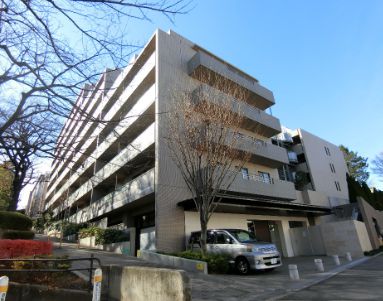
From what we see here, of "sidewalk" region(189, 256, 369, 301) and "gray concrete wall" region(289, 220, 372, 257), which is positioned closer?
"sidewalk" region(189, 256, 369, 301)

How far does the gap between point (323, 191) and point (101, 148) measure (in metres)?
23.7

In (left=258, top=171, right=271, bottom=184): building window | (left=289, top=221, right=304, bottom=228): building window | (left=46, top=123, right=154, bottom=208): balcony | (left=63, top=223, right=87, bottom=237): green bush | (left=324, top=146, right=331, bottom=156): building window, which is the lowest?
(left=289, top=221, right=304, bottom=228): building window

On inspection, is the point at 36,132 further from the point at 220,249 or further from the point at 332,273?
the point at 332,273

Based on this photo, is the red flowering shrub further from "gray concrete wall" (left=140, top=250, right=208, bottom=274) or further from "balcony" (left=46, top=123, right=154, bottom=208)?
"gray concrete wall" (left=140, top=250, right=208, bottom=274)

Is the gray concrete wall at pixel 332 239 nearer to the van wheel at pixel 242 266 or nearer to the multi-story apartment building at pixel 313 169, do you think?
the multi-story apartment building at pixel 313 169

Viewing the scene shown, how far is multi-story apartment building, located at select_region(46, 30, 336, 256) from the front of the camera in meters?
15.8

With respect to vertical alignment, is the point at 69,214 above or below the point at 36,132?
above

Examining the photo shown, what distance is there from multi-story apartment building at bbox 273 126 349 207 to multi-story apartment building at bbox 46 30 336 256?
554 cm

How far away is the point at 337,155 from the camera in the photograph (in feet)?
123

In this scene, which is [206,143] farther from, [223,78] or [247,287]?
[223,78]

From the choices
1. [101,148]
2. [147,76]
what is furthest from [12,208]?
[147,76]

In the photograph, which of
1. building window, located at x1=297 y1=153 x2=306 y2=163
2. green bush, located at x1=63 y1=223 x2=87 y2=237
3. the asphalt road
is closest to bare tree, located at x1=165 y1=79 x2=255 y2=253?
the asphalt road

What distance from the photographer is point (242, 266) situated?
11484 mm

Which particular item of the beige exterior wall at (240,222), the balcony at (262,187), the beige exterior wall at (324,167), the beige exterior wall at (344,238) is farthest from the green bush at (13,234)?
the beige exterior wall at (324,167)
